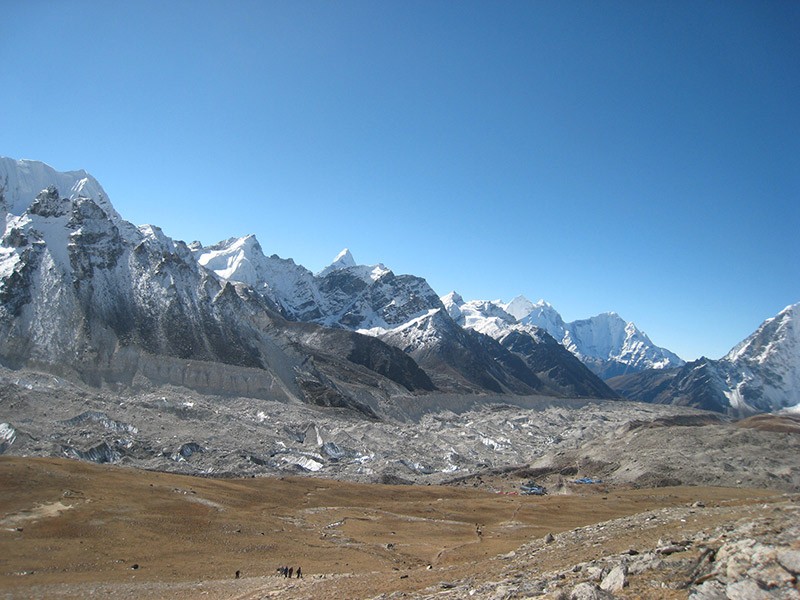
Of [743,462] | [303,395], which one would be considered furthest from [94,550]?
[303,395]

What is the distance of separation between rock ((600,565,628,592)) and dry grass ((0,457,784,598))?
11050 mm

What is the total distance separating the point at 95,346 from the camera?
129m

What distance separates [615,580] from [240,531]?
4015 centimetres

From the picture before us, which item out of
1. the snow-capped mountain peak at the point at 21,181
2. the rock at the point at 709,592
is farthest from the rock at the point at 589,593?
the snow-capped mountain peak at the point at 21,181

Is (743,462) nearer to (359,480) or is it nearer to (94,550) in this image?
(359,480)

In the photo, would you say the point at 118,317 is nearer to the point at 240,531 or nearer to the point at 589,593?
the point at 240,531

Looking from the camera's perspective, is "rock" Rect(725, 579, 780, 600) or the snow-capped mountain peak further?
the snow-capped mountain peak

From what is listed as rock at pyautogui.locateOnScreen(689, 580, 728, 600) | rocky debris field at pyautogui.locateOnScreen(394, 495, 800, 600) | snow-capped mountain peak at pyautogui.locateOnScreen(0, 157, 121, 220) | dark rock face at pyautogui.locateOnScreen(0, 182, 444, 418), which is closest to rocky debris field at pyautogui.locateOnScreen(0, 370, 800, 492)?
dark rock face at pyautogui.locateOnScreen(0, 182, 444, 418)

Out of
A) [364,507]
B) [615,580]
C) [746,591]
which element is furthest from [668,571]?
[364,507]

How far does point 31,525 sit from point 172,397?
83349 millimetres

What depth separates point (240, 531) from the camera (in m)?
49.0

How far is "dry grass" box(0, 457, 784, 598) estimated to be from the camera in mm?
32656

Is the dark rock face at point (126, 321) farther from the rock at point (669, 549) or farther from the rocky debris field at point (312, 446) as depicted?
the rock at point (669, 549)

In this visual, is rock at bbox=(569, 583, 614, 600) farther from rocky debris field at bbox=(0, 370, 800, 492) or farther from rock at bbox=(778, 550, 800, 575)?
rocky debris field at bbox=(0, 370, 800, 492)
